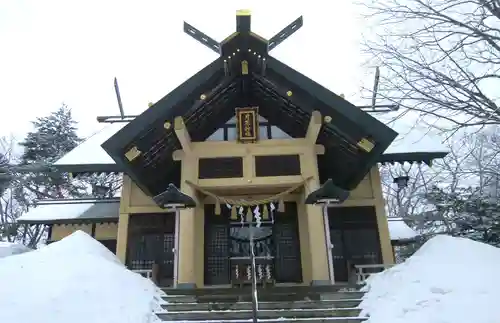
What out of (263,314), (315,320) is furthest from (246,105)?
(315,320)

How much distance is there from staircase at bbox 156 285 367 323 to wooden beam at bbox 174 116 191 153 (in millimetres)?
3724

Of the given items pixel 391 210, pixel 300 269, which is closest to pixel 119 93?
pixel 300 269

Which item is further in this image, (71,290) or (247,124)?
(247,124)

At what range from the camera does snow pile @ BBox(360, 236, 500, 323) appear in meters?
5.40

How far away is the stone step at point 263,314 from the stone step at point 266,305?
25 cm

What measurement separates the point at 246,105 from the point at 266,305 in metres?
6.31

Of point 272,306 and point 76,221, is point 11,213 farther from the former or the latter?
point 272,306

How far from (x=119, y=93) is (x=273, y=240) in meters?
7.94

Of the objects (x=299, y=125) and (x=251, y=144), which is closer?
(x=251, y=144)

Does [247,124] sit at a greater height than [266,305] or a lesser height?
greater

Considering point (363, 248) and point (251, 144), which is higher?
point (251, 144)

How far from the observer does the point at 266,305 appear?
662 centimetres

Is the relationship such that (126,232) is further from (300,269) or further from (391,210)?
(391,210)

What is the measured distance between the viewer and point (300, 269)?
34.7ft
